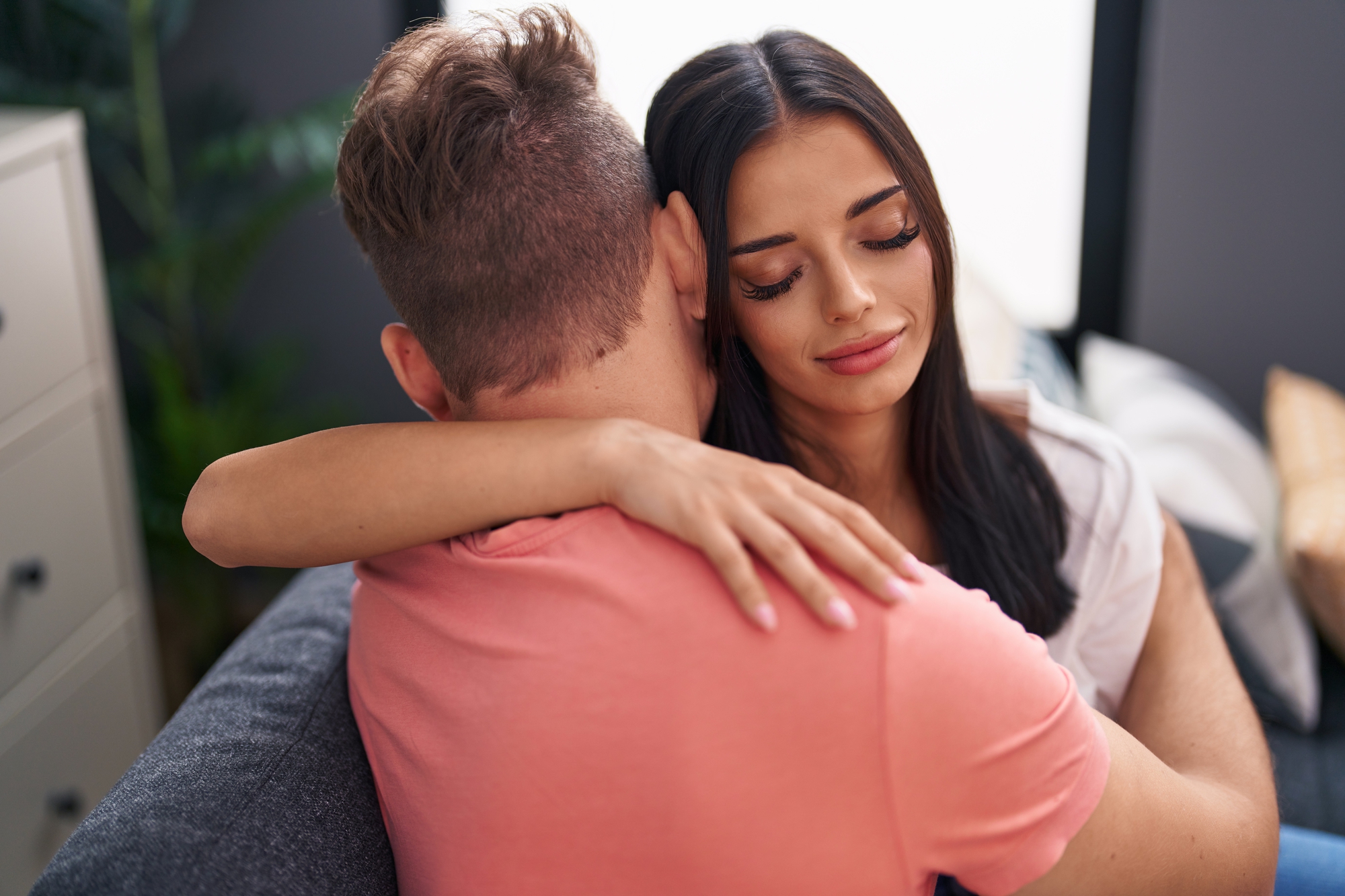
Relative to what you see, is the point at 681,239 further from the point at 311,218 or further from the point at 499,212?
the point at 311,218

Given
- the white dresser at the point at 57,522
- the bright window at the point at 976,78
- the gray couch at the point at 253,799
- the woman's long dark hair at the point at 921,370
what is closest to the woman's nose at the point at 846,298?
the woman's long dark hair at the point at 921,370

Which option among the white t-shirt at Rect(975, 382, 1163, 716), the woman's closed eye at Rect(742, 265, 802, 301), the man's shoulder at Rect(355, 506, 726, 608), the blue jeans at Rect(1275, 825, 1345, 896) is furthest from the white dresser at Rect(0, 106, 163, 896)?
the blue jeans at Rect(1275, 825, 1345, 896)

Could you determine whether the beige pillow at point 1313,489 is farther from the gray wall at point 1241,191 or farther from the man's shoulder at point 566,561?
the man's shoulder at point 566,561

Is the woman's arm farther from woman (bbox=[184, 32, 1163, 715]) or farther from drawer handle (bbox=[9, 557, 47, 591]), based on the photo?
drawer handle (bbox=[9, 557, 47, 591])

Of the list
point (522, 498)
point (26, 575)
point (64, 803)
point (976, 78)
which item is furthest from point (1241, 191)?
point (64, 803)

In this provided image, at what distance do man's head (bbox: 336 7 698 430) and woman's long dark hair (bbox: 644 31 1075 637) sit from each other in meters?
0.16

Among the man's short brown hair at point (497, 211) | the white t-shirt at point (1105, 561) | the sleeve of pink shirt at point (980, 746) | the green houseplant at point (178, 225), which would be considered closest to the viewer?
the sleeve of pink shirt at point (980, 746)

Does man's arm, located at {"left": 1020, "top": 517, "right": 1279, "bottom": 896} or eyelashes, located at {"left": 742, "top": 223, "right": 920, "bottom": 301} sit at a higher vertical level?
eyelashes, located at {"left": 742, "top": 223, "right": 920, "bottom": 301}

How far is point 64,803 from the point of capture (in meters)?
1.63

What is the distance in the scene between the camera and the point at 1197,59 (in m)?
2.31

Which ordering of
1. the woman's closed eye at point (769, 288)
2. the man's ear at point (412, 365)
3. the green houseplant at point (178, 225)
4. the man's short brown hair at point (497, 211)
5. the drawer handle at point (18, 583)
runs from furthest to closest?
the green houseplant at point (178, 225)
the drawer handle at point (18, 583)
the woman's closed eye at point (769, 288)
the man's ear at point (412, 365)
the man's short brown hair at point (497, 211)

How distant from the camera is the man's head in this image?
0.84 meters

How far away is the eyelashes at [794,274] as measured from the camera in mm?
1063

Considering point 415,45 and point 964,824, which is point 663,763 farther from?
point 415,45
